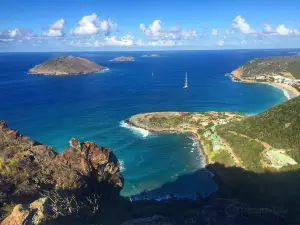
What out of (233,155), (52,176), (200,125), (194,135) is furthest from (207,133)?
(52,176)

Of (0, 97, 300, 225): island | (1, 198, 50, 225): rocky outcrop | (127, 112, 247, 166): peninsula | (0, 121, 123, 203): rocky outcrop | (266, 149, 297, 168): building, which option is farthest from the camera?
(127, 112, 247, 166): peninsula

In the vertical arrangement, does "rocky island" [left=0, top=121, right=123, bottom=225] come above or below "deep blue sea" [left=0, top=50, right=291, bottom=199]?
above

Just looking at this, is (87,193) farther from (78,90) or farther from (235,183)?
(78,90)

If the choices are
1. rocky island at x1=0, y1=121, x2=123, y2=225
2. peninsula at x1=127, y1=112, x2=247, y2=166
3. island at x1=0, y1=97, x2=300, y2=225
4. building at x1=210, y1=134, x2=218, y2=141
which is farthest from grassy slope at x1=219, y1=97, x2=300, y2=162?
rocky island at x1=0, y1=121, x2=123, y2=225

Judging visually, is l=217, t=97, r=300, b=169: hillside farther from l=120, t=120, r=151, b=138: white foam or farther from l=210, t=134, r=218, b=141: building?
l=120, t=120, r=151, b=138: white foam

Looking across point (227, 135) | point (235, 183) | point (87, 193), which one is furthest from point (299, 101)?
point (87, 193)

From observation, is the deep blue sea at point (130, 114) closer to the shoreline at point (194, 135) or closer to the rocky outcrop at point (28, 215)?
the shoreline at point (194, 135)
